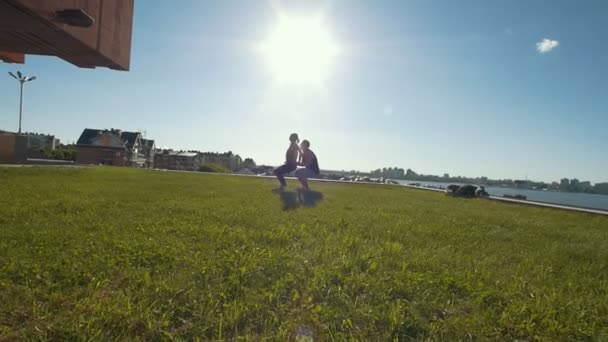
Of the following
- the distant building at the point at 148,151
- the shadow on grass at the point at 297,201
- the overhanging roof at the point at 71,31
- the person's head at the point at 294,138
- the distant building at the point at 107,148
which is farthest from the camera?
the distant building at the point at 148,151

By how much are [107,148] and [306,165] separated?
175ft

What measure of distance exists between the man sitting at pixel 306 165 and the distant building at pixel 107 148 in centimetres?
4754

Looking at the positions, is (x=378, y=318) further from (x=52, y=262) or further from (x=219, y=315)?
(x=52, y=262)

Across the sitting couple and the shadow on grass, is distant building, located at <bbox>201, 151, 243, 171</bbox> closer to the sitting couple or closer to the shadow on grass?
the sitting couple

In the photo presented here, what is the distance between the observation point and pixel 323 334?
165 centimetres

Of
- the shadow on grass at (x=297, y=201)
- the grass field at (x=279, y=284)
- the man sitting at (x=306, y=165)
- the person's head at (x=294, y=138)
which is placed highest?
the person's head at (x=294, y=138)

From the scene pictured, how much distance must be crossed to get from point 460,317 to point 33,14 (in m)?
2.71

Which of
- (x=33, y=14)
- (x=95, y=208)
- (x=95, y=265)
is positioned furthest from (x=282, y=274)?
(x=95, y=208)

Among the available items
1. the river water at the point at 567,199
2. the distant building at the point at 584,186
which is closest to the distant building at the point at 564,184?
the distant building at the point at 584,186

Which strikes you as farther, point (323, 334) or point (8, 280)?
point (8, 280)

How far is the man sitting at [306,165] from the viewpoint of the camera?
10.3 meters

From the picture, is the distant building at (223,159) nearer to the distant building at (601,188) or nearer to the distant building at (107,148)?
the distant building at (107,148)

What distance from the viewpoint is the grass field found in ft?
5.58

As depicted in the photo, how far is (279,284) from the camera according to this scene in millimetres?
2230
